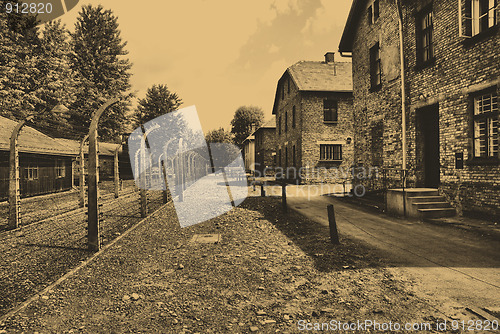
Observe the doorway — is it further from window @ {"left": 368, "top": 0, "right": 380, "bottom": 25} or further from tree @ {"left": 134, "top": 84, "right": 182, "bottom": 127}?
tree @ {"left": 134, "top": 84, "right": 182, "bottom": 127}

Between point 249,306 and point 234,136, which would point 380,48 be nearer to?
point 249,306

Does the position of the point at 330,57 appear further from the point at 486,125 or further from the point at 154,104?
the point at 154,104

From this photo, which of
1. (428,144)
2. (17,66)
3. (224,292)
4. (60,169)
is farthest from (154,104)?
(224,292)

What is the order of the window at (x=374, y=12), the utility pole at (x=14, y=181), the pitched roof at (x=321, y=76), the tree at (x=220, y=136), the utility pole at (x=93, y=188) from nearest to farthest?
the utility pole at (x=93, y=188) → the utility pole at (x=14, y=181) → the window at (x=374, y=12) → the pitched roof at (x=321, y=76) → the tree at (x=220, y=136)

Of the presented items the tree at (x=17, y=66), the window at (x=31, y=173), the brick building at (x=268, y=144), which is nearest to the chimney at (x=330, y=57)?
the brick building at (x=268, y=144)

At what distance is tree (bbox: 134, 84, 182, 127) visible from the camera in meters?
49.7

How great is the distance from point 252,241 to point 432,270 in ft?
11.7

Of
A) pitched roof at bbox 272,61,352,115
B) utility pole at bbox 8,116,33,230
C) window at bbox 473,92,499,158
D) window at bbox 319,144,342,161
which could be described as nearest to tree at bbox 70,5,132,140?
pitched roof at bbox 272,61,352,115

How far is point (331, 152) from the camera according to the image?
24.2 meters

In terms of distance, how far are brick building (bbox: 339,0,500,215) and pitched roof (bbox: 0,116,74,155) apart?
16.5m

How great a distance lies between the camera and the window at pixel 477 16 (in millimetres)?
8352

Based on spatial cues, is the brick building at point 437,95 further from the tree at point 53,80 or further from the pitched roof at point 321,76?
the tree at point 53,80

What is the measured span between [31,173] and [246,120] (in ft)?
211

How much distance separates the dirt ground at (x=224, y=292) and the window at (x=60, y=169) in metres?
16.5
